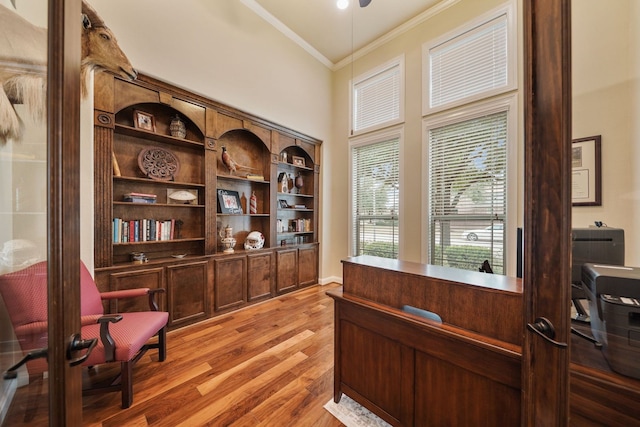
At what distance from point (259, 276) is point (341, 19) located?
4117 mm

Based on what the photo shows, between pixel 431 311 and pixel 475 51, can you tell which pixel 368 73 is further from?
pixel 431 311

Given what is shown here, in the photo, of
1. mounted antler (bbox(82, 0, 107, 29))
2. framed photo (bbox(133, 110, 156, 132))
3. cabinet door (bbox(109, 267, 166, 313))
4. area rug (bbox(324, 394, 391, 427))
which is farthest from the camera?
framed photo (bbox(133, 110, 156, 132))

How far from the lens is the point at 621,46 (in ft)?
3.10

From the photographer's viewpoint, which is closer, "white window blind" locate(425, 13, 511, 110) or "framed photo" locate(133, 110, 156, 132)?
"framed photo" locate(133, 110, 156, 132)

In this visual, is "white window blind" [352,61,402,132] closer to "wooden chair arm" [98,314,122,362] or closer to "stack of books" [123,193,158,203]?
"stack of books" [123,193,158,203]

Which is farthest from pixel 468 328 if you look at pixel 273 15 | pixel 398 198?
pixel 273 15

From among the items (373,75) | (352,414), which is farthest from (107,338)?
(373,75)

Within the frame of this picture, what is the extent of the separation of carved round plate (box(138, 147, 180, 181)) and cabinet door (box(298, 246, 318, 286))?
2.25 m

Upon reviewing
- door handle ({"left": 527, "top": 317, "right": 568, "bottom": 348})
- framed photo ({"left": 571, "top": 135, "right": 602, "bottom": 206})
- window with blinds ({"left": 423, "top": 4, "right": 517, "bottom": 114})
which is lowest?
door handle ({"left": 527, "top": 317, "right": 568, "bottom": 348})

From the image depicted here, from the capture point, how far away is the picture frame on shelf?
2.79m

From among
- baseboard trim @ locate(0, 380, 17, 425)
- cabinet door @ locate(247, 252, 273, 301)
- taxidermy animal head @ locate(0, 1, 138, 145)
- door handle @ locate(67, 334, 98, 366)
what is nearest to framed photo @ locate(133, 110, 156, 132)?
taxidermy animal head @ locate(0, 1, 138, 145)

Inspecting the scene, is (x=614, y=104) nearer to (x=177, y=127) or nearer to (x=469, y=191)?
(x=469, y=191)

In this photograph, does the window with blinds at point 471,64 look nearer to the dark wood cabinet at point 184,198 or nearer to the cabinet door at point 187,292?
the dark wood cabinet at point 184,198

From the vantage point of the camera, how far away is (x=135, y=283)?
91.0 inches
